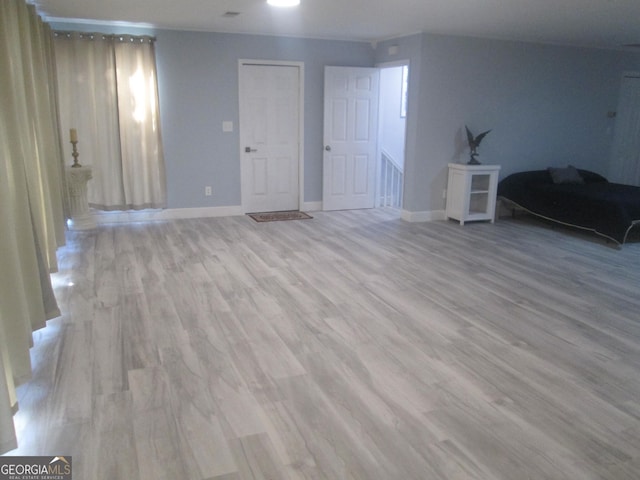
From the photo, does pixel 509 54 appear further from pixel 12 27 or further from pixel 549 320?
pixel 12 27

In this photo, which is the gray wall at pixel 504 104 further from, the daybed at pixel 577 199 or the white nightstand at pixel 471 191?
the daybed at pixel 577 199

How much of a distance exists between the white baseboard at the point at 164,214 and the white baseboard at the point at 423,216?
2.28m

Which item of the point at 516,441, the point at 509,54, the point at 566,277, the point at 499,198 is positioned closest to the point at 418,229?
the point at 499,198

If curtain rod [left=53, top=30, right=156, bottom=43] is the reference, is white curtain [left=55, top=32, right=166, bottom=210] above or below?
below

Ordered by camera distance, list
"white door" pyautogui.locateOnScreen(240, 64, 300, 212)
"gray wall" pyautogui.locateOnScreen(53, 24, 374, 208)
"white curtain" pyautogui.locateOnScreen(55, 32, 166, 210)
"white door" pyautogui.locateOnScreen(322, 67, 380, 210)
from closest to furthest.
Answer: "white curtain" pyautogui.locateOnScreen(55, 32, 166, 210)
"gray wall" pyautogui.locateOnScreen(53, 24, 374, 208)
"white door" pyautogui.locateOnScreen(240, 64, 300, 212)
"white door" pyautogui.locateOnScreen(322, 67, 380, 210)

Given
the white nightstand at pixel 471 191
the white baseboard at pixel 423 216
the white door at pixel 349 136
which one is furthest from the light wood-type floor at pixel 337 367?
the white door at pixel 349 136

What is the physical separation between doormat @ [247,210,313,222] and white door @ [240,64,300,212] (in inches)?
5.9

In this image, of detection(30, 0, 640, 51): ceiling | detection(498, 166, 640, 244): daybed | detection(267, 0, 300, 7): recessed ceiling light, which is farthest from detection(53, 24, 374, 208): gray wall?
detection(498, 166, 640, 244): daybed

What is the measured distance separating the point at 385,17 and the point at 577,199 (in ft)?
10.3

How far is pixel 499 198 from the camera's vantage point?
23.6 ft

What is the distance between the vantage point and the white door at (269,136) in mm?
6781

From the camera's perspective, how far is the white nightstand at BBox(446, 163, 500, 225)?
6.55 meters

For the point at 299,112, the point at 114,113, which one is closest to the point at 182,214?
the point at 114,113

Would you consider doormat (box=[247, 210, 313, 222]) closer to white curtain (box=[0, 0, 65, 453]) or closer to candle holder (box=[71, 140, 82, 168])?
candle holder (box=[71, 140, 82, 168])
